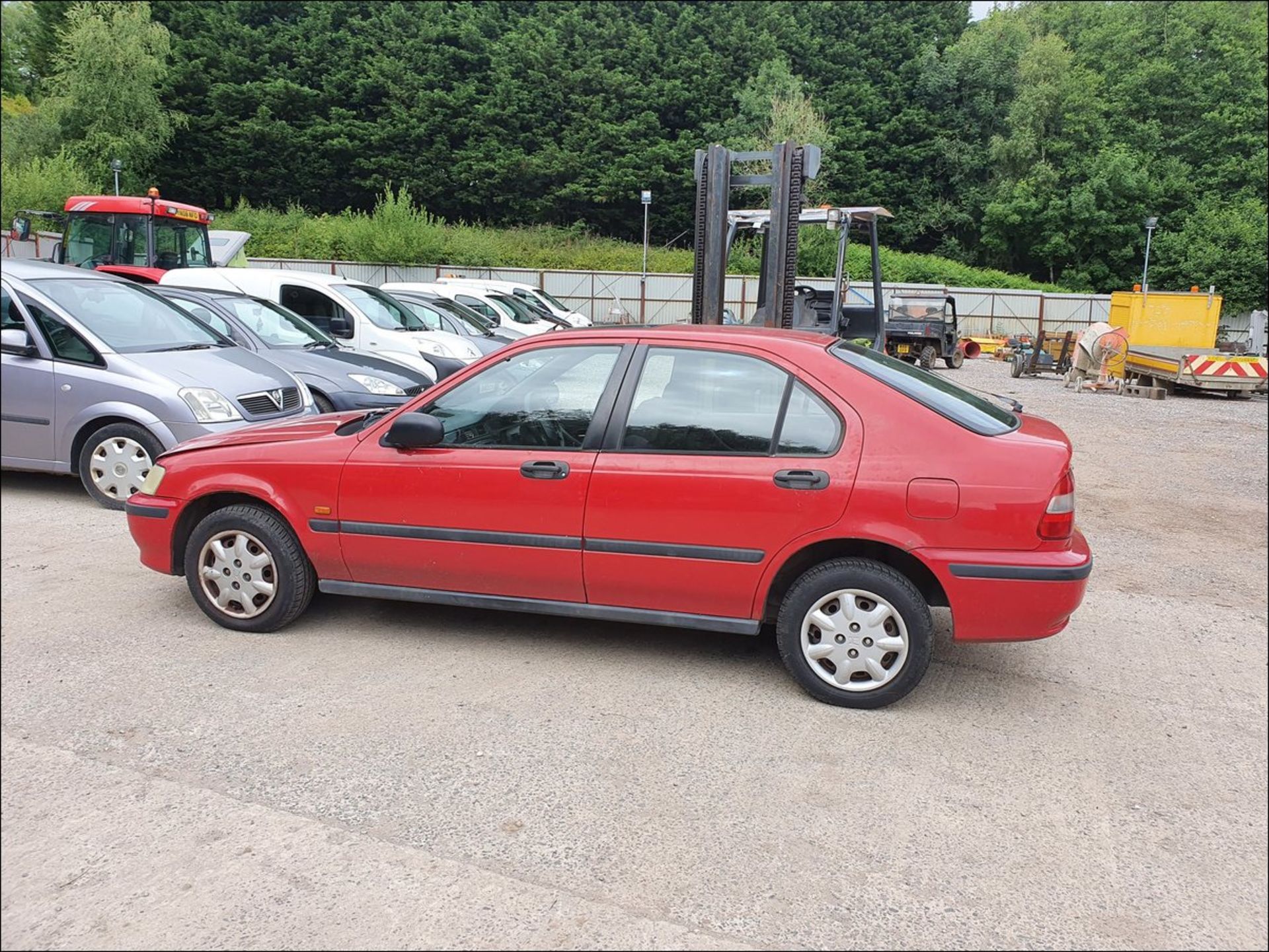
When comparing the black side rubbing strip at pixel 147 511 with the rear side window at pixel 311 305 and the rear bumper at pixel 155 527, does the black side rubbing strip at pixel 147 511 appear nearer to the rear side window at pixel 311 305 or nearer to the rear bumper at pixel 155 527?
the rear bumper at pixel 155 527

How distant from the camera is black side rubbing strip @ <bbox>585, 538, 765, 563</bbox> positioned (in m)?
3.97

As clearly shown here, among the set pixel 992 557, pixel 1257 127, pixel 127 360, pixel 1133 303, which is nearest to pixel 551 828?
pixel 992 557

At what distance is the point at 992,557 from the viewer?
373 centimetres

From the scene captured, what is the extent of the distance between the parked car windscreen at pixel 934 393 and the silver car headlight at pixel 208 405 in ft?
15.3

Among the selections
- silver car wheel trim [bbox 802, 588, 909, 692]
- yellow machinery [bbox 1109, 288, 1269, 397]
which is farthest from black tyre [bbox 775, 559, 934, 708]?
yellow machinery [bbox 1109, 288, 1269, 397]

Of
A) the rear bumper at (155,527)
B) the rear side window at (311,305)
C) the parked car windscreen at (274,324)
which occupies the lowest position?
the rear bumper at (155,527)

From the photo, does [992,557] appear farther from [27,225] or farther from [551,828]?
[27,225]

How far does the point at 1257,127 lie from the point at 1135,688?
3023 centimetres

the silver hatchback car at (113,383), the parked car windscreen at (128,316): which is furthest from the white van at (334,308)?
the silver hatchback car at (113,383)

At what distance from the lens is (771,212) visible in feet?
32.4

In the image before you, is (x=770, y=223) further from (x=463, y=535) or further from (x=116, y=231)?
(x=116, y=231)

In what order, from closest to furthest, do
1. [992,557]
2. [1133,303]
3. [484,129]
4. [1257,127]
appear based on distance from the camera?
1. [992,557]
2. [1133,303]
3. [1257,127]
4. [484,129]

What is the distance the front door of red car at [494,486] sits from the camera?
13.8 feet

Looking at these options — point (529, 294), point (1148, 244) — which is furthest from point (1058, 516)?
point (1148, 244)
